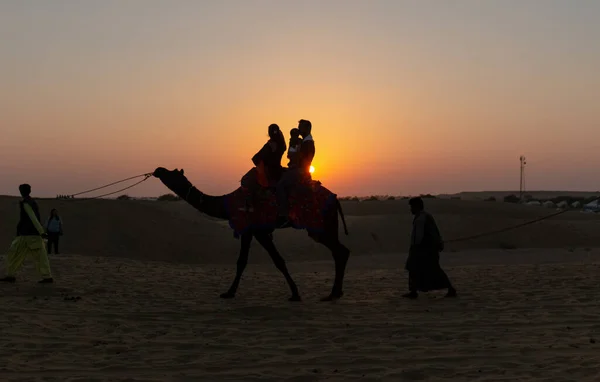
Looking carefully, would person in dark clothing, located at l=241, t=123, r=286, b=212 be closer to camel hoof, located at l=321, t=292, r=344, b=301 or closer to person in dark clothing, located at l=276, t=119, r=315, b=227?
person in dark clothing, located at l=276, t=119, r=315, b=227

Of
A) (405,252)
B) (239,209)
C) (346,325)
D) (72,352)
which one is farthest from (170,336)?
(405,252)

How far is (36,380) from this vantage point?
22.2ft

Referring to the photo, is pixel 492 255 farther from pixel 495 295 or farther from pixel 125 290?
pixel 125 290

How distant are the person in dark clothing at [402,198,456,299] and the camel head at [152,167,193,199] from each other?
406 centimetres

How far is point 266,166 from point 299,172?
0.59 metres

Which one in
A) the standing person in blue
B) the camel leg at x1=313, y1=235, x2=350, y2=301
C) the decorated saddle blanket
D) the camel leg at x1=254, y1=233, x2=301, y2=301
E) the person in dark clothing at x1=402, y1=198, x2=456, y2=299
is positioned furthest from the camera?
the standing person in blue

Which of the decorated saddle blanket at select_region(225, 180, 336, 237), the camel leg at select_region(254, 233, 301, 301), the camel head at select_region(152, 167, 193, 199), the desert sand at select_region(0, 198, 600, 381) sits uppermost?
the camel head at select_region(152, 167, 193, 199)

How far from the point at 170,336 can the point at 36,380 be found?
2.50 m

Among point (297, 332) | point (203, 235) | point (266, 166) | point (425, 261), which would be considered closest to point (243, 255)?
point (266, 166)

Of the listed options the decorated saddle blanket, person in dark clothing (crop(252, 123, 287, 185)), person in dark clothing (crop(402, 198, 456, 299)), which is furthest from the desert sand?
person in dark clothing (crop(252, 123, 287, 185))

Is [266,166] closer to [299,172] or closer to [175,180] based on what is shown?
[299,172]

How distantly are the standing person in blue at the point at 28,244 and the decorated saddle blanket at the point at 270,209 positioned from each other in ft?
14.0

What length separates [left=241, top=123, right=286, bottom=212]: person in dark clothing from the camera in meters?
12.6

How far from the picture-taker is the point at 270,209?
1252 cm
